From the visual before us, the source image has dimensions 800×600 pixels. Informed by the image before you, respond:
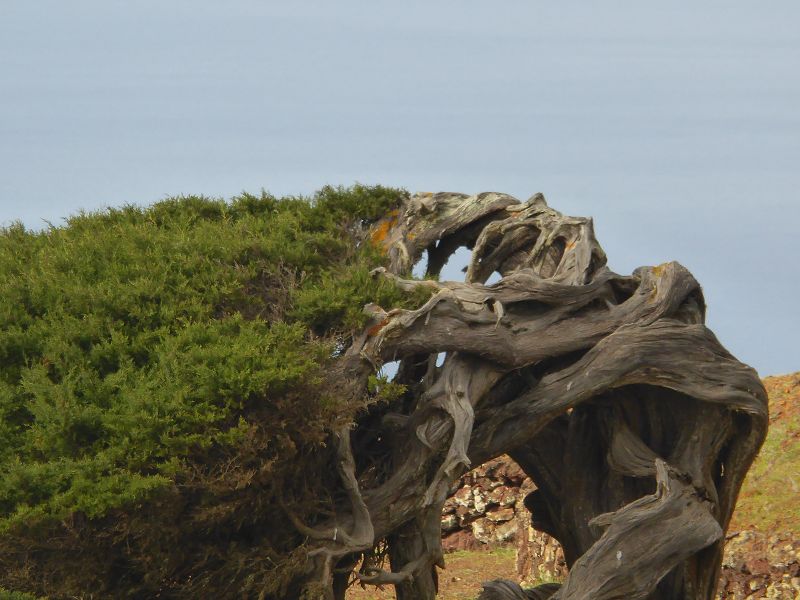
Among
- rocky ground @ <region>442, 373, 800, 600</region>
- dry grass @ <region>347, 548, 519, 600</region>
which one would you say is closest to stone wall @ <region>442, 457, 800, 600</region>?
rocky ground @ <region>442, 373, 800, 600</region>

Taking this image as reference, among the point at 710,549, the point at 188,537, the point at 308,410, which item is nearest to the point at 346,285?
the point at 308,410

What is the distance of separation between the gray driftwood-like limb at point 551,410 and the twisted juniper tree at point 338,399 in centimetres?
3

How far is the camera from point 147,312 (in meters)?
13.0

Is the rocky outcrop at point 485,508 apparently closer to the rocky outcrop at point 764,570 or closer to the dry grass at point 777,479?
the dry grass at point 777,479

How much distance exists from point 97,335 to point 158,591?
279 centimetres

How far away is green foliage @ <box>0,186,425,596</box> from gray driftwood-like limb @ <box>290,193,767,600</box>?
86 cm

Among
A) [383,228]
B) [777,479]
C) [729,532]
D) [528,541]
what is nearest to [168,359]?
[383,228]

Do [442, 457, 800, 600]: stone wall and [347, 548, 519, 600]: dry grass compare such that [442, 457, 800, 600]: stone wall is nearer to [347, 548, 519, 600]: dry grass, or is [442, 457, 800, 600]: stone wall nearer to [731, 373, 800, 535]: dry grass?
[347, 548, 519, 600]: dry grass

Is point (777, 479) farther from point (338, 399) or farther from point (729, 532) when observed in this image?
point (338, 399)

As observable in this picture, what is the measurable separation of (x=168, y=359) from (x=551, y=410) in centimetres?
498

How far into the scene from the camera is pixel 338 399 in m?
12.2

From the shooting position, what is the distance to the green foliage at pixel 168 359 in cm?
1152

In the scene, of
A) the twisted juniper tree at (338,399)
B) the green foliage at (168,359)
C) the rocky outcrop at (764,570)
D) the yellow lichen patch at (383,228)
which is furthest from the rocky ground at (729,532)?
the green foliage at (168,359)

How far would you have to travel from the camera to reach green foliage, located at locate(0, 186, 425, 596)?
1152cm
